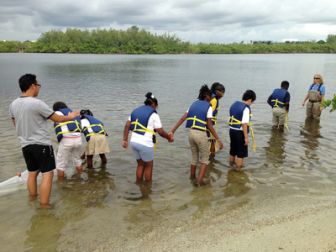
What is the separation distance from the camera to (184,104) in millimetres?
21453

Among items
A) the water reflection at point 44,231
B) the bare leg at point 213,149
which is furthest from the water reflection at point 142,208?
the bare leg at point 213,149

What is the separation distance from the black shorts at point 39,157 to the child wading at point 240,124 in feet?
14.3

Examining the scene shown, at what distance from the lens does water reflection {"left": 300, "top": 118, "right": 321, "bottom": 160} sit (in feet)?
34.3

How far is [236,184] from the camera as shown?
26.0ft

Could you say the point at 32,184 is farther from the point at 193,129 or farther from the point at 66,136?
the point at 193,129

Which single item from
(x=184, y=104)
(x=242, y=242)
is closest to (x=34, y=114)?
(x=242, y=242)

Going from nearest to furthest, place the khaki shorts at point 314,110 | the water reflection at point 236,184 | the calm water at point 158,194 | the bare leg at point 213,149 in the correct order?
the calm water at point 158,194
the water reflection at point 236,184
the bare leg at point 213,149
the khaki shorts at point 314,110

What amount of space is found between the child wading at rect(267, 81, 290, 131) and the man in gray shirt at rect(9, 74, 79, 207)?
A: 863cm

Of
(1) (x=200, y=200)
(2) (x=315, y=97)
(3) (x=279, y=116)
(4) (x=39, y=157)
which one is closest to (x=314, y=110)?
(2) (x=315, y=97)

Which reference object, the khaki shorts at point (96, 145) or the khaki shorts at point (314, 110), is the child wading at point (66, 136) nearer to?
the khaki shorts at point (96, 145)

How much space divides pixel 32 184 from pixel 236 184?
4470mm

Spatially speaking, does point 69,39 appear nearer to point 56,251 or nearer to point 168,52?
point 168,52

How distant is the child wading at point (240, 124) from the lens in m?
8.10

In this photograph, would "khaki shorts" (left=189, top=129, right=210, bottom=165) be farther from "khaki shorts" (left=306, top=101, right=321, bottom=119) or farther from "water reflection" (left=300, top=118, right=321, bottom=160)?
"khaki shorts" (left=306, top=101, right=321, bottom=119)
